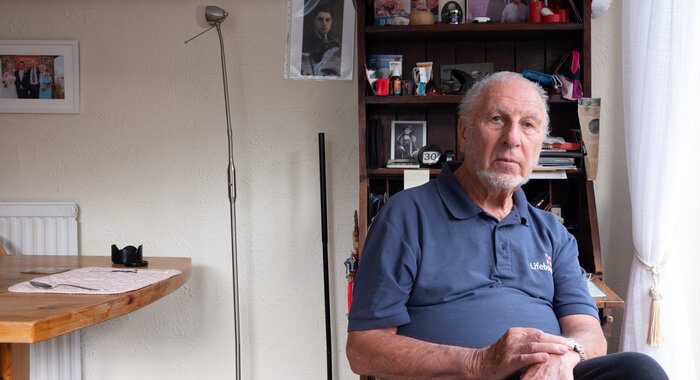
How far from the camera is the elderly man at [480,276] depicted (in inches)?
57.2

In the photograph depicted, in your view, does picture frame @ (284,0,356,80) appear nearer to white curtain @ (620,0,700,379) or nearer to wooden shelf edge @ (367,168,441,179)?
wooden shelf edge @ (367,168,441,179)

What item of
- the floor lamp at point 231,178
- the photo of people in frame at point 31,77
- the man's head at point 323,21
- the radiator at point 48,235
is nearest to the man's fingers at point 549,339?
the floor lamp at point 231,178

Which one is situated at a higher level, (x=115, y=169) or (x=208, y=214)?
(x=115, y=169)

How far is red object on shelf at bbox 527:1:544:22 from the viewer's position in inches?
97.7

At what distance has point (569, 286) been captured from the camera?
1.76 meters

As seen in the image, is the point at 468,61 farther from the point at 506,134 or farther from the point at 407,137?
the point at 506,134

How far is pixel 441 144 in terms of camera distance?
274 centimetres

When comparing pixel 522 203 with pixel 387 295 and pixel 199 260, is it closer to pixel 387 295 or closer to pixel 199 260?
pixel 387 295

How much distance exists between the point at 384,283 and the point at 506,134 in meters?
0.49

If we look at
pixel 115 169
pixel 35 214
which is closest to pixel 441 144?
pixel 115 169

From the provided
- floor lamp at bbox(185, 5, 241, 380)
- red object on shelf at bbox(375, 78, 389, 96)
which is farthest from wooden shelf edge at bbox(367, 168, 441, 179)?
floor lamp at bbox(185, 5, 241, 380)

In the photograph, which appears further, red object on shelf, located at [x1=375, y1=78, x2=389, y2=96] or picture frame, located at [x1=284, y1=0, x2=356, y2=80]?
picture frame, located at [x1=284, y1=0, x2=356, y2=80]

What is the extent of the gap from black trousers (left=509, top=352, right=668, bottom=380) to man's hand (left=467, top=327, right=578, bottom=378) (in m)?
0.06

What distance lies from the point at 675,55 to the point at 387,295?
131cm
